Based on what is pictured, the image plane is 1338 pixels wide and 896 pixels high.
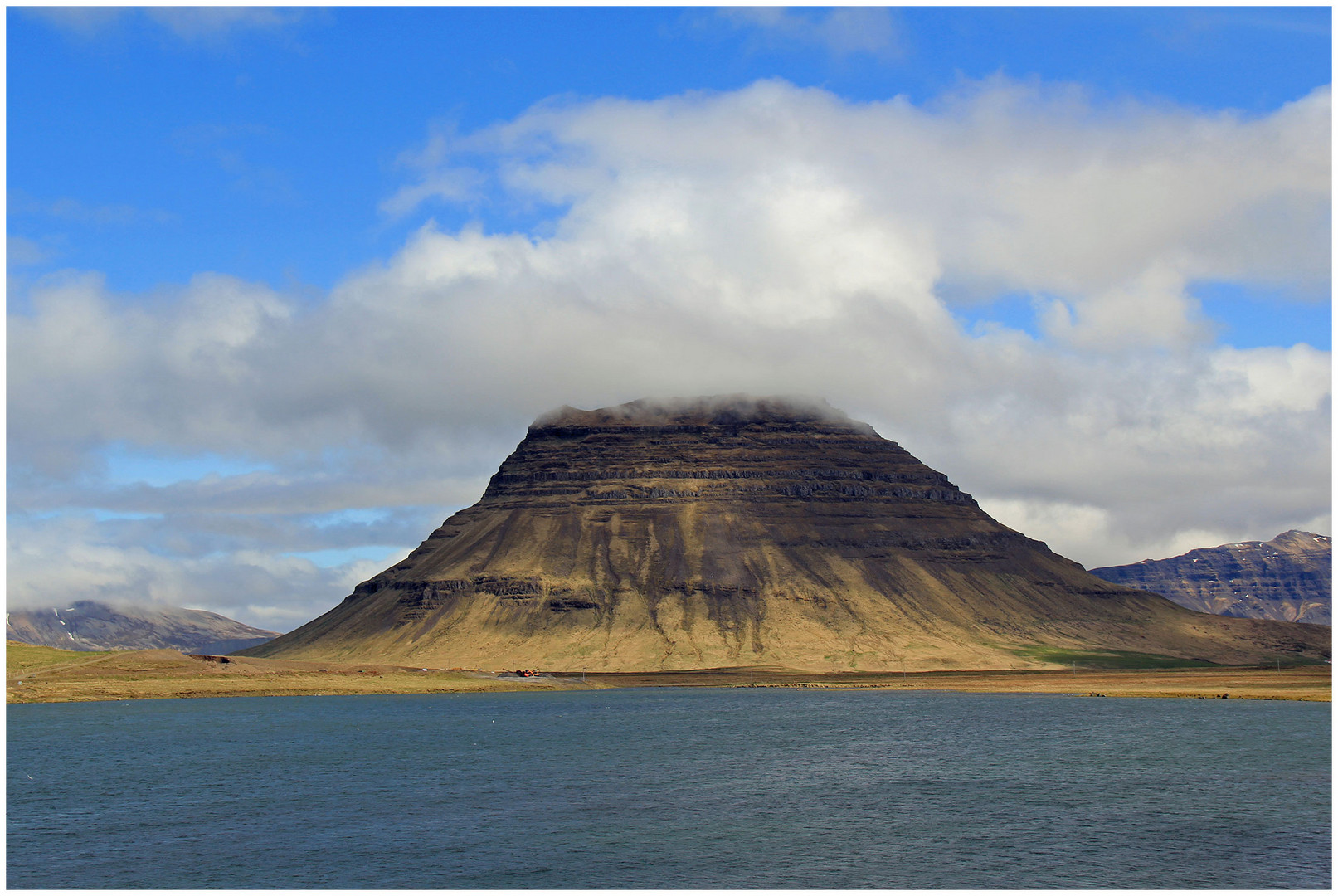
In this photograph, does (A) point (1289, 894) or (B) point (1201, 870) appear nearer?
(A) point (1289, 894)

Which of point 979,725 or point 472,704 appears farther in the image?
point 472,704

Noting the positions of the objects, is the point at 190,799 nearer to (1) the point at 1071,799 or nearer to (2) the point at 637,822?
(2) the point at 637,822

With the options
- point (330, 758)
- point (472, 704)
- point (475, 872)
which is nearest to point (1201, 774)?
point (475, 872)

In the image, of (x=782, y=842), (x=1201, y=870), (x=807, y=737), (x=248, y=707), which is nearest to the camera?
(x=1201, y=870)

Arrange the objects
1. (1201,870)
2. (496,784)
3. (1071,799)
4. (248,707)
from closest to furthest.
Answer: (1201,870)
(1071,799)
(496,784)
(248,707)

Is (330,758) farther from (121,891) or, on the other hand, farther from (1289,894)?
(1289,894)

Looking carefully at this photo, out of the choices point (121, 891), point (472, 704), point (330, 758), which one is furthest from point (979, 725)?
point (121, 891)
